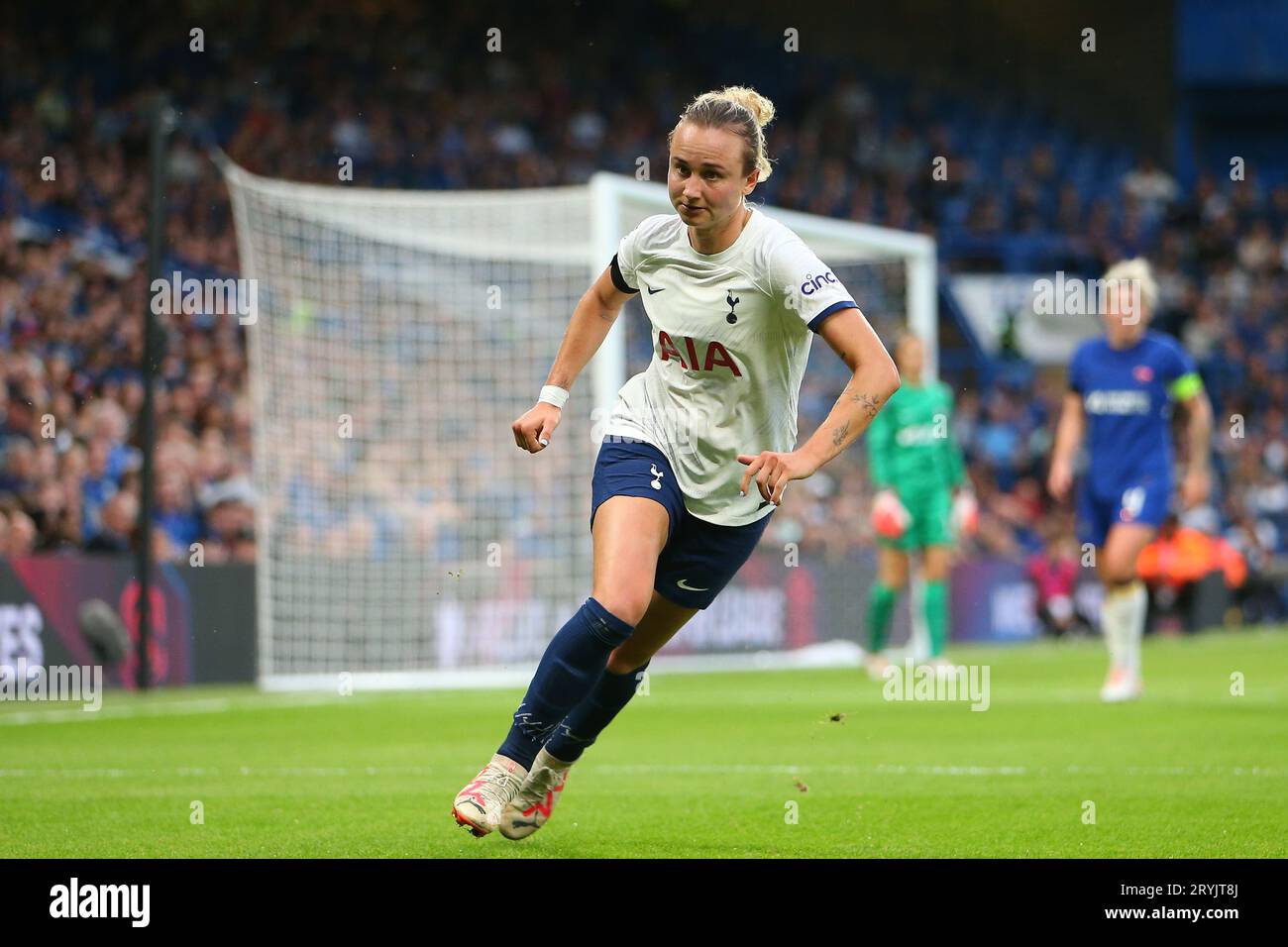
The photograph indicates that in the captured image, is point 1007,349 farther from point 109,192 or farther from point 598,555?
point 598,555

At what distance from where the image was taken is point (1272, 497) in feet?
89.8

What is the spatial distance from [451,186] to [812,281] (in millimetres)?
17544

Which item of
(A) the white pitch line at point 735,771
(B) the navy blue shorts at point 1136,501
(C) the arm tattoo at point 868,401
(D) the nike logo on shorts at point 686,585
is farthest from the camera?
(B) the navy blue shorts at point 1136,501

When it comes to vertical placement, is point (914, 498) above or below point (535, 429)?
below

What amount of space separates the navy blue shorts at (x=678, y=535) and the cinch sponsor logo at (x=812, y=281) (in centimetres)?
67

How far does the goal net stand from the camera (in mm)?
13492

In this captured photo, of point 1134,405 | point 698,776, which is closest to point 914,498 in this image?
point 1134,405

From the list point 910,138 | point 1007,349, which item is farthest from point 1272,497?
point 910,138

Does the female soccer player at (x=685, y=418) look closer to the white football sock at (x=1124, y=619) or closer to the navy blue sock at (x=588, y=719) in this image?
the navy blue sock at (x=588, y=719)

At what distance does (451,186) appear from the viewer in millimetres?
22438
